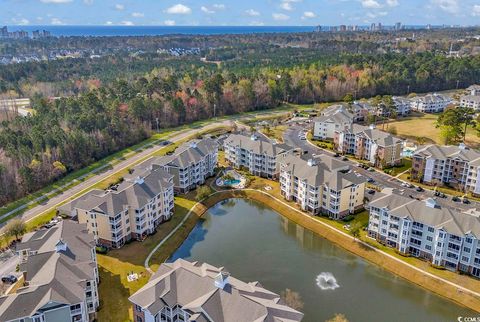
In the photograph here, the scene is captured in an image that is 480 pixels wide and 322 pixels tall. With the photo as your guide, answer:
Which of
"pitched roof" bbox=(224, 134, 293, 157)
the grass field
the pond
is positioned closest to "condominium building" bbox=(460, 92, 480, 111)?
the grass field

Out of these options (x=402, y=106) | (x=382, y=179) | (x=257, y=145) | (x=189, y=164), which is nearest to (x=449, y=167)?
(x=382, y=179)

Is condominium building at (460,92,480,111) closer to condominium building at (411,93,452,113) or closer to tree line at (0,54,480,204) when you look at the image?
condominium building at (411,93,452,113)

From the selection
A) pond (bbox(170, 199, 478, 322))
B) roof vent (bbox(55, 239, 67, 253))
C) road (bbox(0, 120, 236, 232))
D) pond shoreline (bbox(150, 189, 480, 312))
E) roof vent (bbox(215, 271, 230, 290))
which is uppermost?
roof vent (bbox(55, 239, 67, 253))

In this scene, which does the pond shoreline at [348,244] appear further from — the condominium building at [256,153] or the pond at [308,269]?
the condominium building at [256,153]

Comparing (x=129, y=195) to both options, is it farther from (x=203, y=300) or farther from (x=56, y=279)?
(x=203, y=300)

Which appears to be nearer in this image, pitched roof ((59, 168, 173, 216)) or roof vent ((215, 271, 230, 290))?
roof vent ((215, 271, 230, 290))
